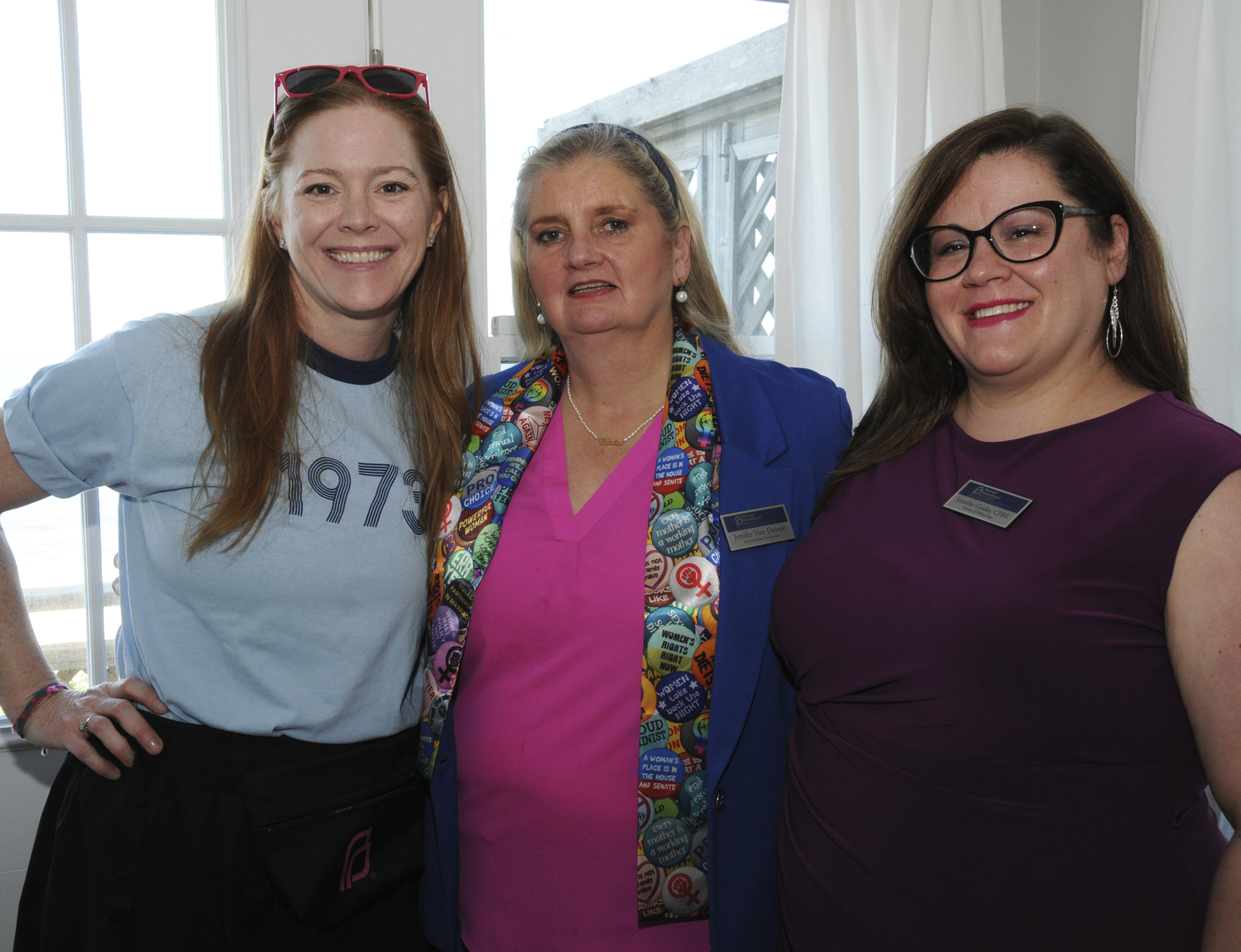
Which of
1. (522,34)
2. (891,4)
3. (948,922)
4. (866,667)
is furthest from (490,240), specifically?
(948,922)

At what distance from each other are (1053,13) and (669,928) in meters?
2.61

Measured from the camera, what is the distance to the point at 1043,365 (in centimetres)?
118

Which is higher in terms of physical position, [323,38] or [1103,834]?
[323,38]

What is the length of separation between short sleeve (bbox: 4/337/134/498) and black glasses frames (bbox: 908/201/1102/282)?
121cm

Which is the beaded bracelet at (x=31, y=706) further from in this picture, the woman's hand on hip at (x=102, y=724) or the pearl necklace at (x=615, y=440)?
the pearl necklace at (x=615, y=440)

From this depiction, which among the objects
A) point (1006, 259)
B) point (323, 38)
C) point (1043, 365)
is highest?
point (323, 38)

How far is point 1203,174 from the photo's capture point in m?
1.84

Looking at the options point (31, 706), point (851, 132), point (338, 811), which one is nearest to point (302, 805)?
point (338, 811)

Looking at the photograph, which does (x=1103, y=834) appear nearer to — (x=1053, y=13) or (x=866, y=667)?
(x=866, y=667)

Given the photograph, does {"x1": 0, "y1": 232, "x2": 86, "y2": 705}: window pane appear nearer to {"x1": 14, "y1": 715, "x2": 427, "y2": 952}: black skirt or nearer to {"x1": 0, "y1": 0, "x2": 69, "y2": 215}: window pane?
{"x1": 0, "y1": 0, "x2": 69, "y2": 215}: window pane

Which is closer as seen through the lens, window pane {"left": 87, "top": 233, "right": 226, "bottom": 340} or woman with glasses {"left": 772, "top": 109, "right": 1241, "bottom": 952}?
woman with glasses {"left": 772, "top": 109, "right": 1241, "bottom": 952}

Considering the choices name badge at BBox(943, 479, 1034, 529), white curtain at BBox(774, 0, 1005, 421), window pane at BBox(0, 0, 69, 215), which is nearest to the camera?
name badge at BBox(943, 479, 1034, 529)

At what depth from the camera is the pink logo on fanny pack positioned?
1343mm

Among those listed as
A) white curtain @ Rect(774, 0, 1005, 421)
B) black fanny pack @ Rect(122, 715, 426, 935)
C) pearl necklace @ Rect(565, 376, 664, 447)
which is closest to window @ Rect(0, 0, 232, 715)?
black fanny pack @ Rect(122, 715, 426, 935)
